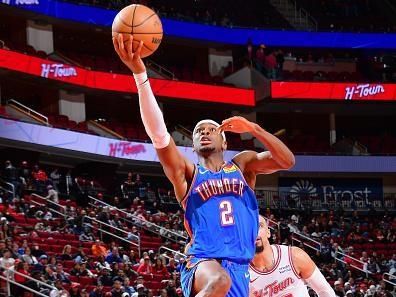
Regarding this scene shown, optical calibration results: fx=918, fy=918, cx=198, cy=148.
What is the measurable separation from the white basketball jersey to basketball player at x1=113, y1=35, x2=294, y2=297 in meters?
1.96

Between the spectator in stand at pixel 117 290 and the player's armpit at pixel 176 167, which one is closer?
the player's armpit at pixel 176 167

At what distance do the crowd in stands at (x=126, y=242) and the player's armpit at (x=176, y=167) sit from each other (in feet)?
32.3

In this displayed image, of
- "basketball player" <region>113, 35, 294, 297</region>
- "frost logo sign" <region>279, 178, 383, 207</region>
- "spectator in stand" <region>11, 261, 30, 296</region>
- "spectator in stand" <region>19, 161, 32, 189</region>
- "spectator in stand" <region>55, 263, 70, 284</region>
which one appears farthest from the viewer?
"frost logo sign" <region>279, 178, 383, 207</region>

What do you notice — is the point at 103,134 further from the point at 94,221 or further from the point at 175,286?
the point at 175,286

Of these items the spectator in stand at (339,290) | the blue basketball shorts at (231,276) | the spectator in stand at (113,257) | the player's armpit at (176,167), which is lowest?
the spectator in stand at (339,290)

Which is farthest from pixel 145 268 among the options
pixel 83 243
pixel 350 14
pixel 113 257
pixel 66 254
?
pixel 350 14

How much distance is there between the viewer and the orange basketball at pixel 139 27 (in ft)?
22.2

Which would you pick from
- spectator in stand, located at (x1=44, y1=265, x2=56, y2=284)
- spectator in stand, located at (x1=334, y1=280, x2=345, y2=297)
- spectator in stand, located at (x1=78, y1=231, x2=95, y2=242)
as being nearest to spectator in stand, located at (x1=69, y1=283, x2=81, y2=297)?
spectator in stand, located at (x1=44, y1=265, x2=56, y2=284)

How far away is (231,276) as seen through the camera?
23.2 feet

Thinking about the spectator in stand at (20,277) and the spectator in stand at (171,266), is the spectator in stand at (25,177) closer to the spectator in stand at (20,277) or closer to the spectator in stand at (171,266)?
the spectator in stand at (171,266)

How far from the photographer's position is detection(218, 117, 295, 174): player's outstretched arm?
704 centimetres

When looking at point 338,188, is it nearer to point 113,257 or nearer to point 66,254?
point 113,257

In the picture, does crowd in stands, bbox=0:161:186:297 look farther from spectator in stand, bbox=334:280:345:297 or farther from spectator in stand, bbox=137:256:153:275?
spectator in stand, bbox=334:280:345:297

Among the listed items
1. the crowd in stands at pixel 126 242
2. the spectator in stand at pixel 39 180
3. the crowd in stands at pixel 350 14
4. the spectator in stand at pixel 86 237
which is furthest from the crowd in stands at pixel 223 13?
the spectator in stand at pixel 86 237
